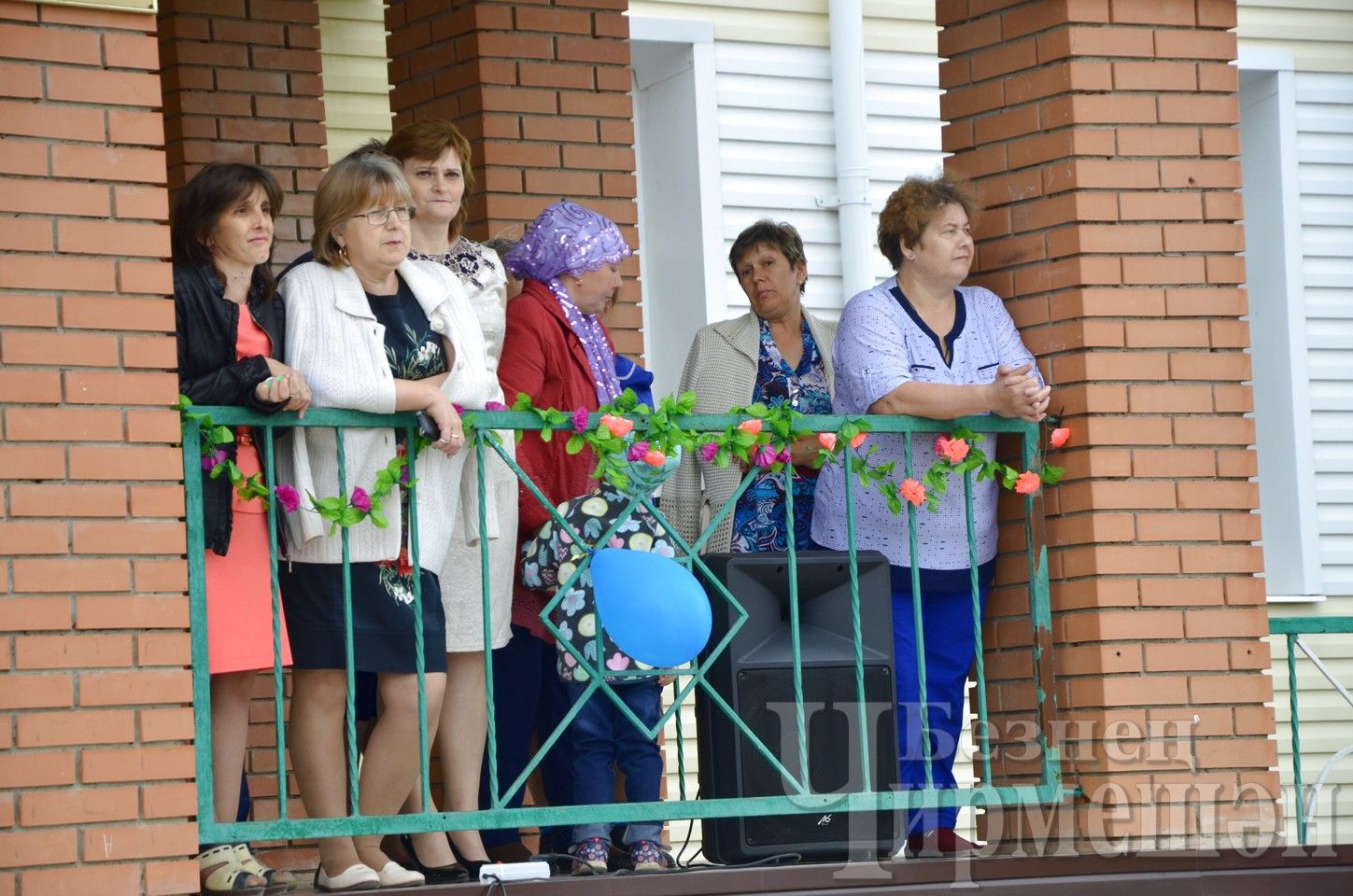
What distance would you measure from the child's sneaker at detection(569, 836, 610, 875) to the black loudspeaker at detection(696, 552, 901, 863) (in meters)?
0.30

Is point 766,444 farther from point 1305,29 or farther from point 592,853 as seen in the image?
point 1305,29

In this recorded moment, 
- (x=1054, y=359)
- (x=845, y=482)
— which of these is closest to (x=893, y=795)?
(x=845, y=482)

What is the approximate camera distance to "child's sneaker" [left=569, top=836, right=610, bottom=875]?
5074mm

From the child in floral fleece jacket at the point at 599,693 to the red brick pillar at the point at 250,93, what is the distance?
247cm

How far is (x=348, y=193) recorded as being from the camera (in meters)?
4.94

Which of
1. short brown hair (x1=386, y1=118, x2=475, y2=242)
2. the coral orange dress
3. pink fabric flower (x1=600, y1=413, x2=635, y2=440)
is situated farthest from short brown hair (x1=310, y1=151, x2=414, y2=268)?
pink fabric flower (x1=600, y1=413, x2=635, y2=440)

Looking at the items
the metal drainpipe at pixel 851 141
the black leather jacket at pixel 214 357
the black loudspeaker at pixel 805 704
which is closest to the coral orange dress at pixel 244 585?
the black leather jacket at pixel 214 357

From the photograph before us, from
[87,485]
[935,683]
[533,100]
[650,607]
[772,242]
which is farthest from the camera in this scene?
[533,100]

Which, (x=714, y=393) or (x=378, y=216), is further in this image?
(x=714, y=393)

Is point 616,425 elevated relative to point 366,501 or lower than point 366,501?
elevated

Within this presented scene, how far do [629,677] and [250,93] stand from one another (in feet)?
10.3

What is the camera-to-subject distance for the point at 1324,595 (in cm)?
984

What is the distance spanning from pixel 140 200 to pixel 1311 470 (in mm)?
6920

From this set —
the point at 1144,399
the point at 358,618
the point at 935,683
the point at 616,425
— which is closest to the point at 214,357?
the point at 358,618
